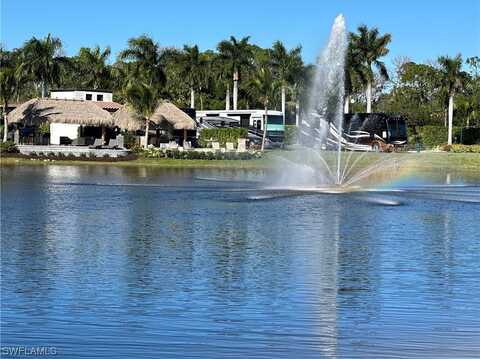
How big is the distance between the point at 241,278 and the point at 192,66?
8601 centimetres

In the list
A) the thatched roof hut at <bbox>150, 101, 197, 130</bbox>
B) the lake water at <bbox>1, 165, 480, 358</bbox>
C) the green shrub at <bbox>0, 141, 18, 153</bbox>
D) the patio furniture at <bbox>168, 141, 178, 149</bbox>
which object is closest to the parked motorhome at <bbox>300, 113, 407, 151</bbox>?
the thatched roof hut at <bbox>150, 101, 197, 130</bbox>

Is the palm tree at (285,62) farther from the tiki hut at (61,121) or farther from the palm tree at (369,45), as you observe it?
the tiki hut at (61,121)

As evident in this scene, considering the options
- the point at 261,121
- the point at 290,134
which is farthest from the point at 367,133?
the point at 261,121

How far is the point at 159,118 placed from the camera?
76.8 m

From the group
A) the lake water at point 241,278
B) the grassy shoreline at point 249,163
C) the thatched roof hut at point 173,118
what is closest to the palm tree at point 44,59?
the thatched roof hut at point 173,118

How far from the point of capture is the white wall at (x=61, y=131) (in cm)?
7931

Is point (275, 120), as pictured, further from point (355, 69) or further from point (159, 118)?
point (159, 118)

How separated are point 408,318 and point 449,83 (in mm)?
77986

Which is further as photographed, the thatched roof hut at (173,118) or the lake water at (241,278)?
the thatched roof hut at (173,118)

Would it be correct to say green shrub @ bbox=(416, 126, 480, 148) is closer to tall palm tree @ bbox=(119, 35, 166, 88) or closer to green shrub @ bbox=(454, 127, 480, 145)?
green shrub @ bbox=(454, 127, 480, 145)

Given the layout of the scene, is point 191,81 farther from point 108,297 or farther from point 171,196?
point 108,297

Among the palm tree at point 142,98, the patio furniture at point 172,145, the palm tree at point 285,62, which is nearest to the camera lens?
the palm tree at point 142,98

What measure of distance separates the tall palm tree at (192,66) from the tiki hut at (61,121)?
2281cm

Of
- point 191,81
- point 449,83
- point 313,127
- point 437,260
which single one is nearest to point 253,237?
point 437,260
